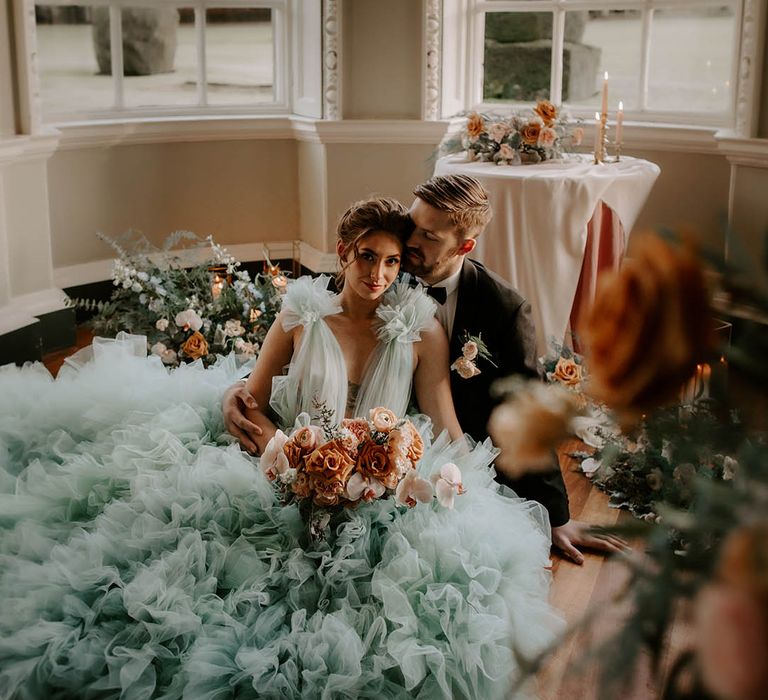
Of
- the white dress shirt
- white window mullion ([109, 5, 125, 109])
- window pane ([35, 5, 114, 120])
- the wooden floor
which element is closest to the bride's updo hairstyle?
the white dress shirt

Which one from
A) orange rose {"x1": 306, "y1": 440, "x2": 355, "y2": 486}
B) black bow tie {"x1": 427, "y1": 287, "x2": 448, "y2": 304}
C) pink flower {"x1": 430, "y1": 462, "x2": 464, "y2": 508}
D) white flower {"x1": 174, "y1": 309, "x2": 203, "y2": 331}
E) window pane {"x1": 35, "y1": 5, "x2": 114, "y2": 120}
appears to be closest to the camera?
orange rose {"x1": 306, "y1": 440, "x2": 355, "y2": 486}

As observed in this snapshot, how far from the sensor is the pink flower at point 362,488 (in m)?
1.96

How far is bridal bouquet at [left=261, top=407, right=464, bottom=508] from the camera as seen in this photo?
193 centimetres

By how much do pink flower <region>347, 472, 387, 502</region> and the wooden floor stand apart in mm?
460

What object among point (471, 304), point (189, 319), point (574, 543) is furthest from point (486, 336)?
point (189, 319)

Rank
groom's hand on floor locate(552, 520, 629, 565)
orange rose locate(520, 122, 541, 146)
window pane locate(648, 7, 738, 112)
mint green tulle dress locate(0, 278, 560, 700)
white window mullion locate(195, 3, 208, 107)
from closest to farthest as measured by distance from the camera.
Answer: mint green tulle dress locate(0, 278, 560, 700)
groom's hand on floor locate(552, 520, 629, 565)
orange rose locate(520, 122, 541, 146)
window pane locate(648, 7, 738, 112)
white window mullion locate(195, 3, 208, 107)

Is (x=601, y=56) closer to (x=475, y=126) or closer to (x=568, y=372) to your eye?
(x=475, y=126)

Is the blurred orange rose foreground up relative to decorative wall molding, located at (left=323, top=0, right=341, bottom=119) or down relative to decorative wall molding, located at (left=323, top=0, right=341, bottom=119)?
down

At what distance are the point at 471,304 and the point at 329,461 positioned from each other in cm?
80

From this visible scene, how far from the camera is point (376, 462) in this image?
1972 millimetres

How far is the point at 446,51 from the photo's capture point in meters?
5.03

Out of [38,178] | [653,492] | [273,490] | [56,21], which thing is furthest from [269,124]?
[273,490]

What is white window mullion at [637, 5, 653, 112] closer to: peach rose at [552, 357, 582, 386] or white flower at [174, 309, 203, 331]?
peach rose at [552, 357, 582, 386]

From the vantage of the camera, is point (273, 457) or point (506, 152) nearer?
point (273, 457)
